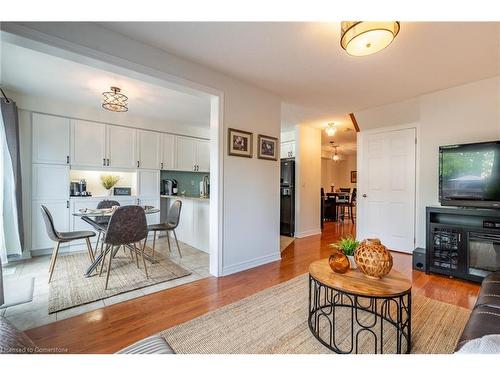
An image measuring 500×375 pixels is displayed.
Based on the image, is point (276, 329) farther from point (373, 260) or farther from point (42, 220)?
point (42, 220)

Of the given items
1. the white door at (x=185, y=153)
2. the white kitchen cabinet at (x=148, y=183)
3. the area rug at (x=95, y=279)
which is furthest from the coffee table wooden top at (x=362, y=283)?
the white door at (x=185, y=153)

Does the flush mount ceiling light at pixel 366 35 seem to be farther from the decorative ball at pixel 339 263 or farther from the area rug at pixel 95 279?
the area rug at pixel 95 279

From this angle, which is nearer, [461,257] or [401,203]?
[461,257]

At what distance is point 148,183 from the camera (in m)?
4.54

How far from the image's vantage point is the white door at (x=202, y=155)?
535 cm

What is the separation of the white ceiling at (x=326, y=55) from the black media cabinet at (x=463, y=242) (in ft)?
5.41

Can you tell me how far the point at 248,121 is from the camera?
302 centimetres

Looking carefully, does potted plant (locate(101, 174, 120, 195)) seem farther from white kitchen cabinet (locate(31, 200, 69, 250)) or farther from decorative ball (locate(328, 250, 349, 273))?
decorative ball (locate(328, 250, 349, 273))

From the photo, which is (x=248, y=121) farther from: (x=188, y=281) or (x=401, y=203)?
(x=401, y=203)

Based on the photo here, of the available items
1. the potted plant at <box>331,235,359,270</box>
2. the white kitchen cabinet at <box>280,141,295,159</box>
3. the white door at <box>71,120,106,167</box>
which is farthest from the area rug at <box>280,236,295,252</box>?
the white door at <box>71,120,106,167</box>

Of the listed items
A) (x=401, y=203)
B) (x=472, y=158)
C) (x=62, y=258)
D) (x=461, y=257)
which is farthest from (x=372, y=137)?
(x=62, y=258)

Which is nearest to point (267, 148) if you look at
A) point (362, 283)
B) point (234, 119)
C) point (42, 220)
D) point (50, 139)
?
point (234, 119)
